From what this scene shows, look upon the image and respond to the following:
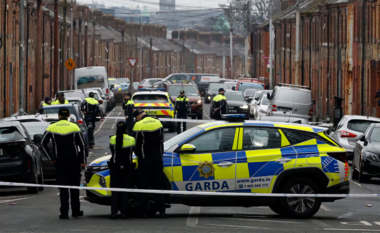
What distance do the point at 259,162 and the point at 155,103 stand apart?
18593mm

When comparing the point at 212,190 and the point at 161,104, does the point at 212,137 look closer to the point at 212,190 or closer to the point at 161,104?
the point at 212,190

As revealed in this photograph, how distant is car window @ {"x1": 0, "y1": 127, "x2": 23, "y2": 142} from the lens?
50.3 ft

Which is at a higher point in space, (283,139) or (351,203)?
(283,139)

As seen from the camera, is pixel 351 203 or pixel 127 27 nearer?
pixel 351 203

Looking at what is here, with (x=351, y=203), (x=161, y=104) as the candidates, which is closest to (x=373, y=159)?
(x=351, y=203)

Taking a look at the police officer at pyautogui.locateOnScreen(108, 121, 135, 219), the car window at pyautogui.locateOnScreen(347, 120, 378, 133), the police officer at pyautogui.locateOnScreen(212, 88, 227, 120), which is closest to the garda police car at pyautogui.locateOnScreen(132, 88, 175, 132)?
the police officer at pyautogui.locateOnScreen(212, 88, 227, 120)

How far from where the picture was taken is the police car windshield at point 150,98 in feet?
99.4

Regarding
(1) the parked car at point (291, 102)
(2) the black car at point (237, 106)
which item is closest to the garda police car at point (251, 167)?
(1) the parked car at point (291, 102)

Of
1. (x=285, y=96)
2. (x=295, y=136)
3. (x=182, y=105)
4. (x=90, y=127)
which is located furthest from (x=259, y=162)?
(x=285, y=96)

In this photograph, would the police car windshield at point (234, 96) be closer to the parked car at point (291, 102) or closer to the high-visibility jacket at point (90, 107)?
the parked car at point (291, 102)

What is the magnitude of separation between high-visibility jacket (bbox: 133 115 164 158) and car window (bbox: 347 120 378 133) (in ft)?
41.3

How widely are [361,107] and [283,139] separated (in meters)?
28.5

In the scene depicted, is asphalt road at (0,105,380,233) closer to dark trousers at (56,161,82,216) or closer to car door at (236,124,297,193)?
dark trousers at (56,161,82,216)

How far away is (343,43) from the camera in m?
44.8
